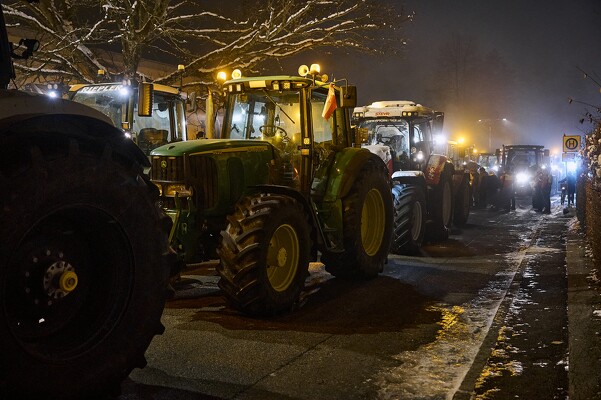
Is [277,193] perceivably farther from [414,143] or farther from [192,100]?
[414,143]

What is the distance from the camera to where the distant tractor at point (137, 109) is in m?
11.5

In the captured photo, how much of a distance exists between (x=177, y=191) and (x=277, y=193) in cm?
114

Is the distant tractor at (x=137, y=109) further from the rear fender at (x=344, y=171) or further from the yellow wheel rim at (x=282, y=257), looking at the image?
the yellow wheel rim at (x=282, y=257)

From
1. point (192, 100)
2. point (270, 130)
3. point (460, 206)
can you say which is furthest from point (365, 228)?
point (460, 206)

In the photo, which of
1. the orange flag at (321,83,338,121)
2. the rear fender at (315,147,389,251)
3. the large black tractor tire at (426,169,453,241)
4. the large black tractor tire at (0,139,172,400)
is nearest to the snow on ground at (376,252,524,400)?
the rear fender at (315,147,389,251)

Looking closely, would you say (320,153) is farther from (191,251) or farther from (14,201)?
(14,201)

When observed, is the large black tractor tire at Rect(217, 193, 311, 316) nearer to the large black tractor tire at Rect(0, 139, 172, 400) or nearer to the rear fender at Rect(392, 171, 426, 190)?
the large black tractor tire at Rect(0, 139, 172, 400)

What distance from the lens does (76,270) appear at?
4.08m

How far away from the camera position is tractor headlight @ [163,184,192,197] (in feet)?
26.2

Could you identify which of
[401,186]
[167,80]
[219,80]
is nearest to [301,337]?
[219,80]

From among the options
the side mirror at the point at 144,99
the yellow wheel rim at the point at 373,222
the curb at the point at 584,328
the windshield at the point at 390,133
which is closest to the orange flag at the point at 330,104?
the yellow wheel rim at the point at 373,222

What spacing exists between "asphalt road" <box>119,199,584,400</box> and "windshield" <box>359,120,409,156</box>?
5.62 meters

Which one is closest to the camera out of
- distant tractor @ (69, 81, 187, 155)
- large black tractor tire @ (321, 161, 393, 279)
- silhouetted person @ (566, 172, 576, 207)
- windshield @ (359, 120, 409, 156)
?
large black tractor tire @ (321, 161, 393, 279)

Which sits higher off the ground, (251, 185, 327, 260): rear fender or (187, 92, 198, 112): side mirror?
(187, 92, 198, 112): side mirror
